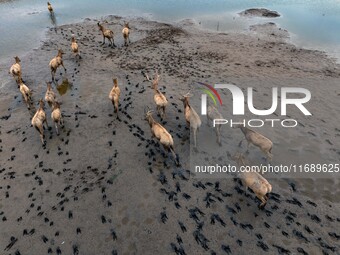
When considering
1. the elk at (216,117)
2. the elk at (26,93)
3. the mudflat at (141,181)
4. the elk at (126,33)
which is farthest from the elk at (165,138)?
the elk at (126,33)

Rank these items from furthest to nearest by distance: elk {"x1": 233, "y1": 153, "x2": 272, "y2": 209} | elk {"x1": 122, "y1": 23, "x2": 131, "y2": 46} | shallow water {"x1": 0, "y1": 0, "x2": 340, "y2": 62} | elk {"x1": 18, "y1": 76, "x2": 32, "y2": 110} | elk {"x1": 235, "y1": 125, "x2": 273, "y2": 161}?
shallow water {"x1": 0, "y1": 0, "x2": 340, "y2": 62}
elk {"x1": 122, "y1": 23, "x2": 131, "y2": 46}
elk {"x1": 18, "y1": 76, "x2": 32, "y2": 110}
elk {"x1": 235, "y1": 125, "x2": 273, "y2": 161}
elk {"x1": 233, "y1": 153, "x2": 272, "y2": 209}

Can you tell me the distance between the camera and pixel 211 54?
23078mm

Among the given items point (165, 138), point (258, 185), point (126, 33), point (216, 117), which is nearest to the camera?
point (258, 185)

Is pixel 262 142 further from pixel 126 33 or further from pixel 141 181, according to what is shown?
pixel 126 33

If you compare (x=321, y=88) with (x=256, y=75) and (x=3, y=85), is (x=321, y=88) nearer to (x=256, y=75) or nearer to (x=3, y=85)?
(x=256, y=75)

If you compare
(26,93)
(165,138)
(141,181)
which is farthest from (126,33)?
(141,181)

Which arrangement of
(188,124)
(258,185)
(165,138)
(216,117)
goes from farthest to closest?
(188,124)
(216,117)
(165,138)
(258,185)

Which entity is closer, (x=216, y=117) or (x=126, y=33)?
(x=216, y=117)

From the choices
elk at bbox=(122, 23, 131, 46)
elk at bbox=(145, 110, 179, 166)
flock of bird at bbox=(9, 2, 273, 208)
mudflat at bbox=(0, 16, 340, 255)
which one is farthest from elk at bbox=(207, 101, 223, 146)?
elk at bbox=(122, 23, 131, 46)

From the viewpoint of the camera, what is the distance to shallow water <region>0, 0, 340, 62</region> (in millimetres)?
26234

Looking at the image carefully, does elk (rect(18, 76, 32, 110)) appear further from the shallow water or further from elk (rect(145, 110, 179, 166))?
the shallow water

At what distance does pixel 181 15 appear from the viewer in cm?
3378

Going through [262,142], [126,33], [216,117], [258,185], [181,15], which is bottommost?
[258,185]

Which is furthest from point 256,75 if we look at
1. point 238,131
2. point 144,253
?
point 144,253
